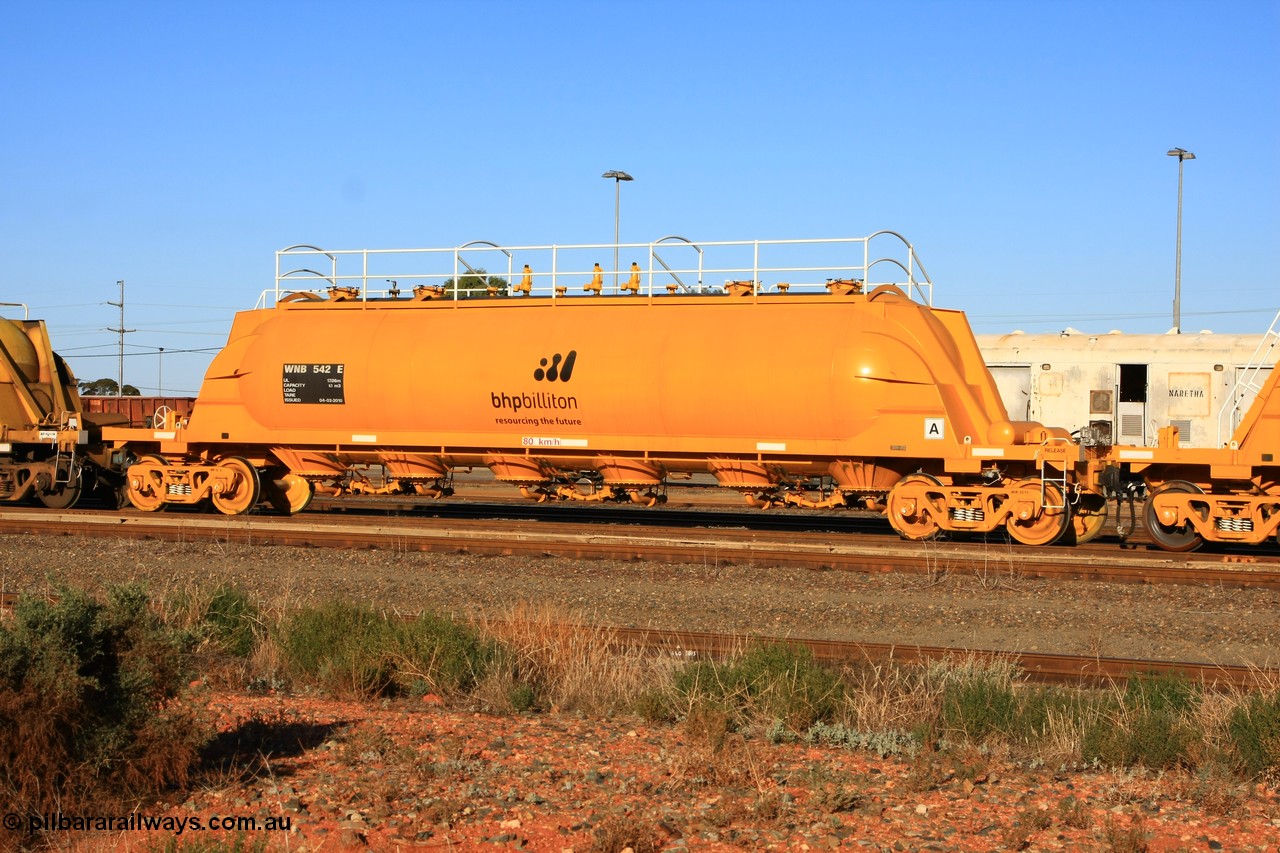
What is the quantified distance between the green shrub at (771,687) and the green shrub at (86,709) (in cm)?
309

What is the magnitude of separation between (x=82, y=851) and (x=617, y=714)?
350 cm

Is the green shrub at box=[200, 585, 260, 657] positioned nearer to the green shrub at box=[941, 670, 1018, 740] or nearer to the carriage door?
the green shrub at box=[941, 670, 1018, 740]

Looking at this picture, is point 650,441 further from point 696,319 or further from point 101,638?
point 101,638

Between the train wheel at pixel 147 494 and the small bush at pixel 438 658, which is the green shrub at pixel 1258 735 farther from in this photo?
the train wheel at pixel 147 494

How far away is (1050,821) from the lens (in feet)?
18.4

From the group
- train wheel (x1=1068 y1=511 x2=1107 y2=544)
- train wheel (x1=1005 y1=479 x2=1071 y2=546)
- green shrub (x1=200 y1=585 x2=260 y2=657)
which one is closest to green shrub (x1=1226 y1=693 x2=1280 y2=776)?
green shrub (x1=200 y1=585 x2=260 y2=657)

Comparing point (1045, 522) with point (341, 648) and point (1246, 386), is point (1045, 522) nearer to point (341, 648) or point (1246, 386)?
point (1246, 386)

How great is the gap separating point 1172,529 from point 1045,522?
5.85 ft

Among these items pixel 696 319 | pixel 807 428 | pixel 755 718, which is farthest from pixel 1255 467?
pixel 755 718

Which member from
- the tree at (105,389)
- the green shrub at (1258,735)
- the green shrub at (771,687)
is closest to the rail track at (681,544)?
the green shrub at (771,687)

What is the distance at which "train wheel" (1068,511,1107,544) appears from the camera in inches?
669

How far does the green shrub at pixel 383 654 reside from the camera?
817cm

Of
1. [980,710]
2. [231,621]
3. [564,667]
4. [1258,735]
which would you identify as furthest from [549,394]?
[1258,735]

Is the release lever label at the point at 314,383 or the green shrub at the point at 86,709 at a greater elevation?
the release lever label at the point at 314,383
